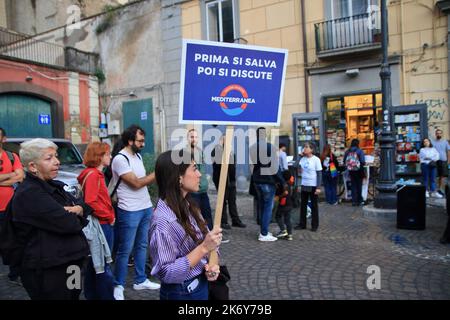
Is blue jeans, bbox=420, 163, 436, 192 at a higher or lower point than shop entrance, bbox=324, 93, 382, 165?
lower

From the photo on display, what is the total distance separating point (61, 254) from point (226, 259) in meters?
3.23

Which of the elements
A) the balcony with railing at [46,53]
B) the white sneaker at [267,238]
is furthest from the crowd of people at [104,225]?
the balcony with railing at [46,53]

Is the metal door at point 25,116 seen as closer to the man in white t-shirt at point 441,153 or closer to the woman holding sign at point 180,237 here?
the woman holding sign at point 180,237

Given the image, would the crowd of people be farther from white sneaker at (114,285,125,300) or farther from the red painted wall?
the red painted wall

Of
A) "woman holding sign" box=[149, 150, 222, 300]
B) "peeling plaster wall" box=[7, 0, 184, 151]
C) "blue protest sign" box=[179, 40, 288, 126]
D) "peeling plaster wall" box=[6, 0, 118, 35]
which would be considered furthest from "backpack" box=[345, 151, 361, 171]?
"peeling plaster wall" box=[6, 0, 118, 35]

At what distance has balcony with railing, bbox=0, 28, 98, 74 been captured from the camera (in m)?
16.1

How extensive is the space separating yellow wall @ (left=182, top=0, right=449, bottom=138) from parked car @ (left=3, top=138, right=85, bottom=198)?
7416 mm

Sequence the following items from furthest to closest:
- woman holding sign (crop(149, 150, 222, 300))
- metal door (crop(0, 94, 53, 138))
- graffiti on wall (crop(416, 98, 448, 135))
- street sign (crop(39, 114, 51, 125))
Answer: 1. street sign (crop(39, 114, 51, 125))
2. metal door (crop(0, 94, 53, 138))
3. graffiti on wall (crop(416, 98, 448, 135))
4. woman holding sign (crop(149, 150, 222, 300))

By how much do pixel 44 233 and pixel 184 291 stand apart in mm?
1115

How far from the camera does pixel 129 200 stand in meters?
4.09

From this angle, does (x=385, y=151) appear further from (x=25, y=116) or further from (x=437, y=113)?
(x=25, y=116)

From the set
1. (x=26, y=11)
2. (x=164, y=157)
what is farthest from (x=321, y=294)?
(x=26, y=11)

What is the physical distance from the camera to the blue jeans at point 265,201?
6395mm
